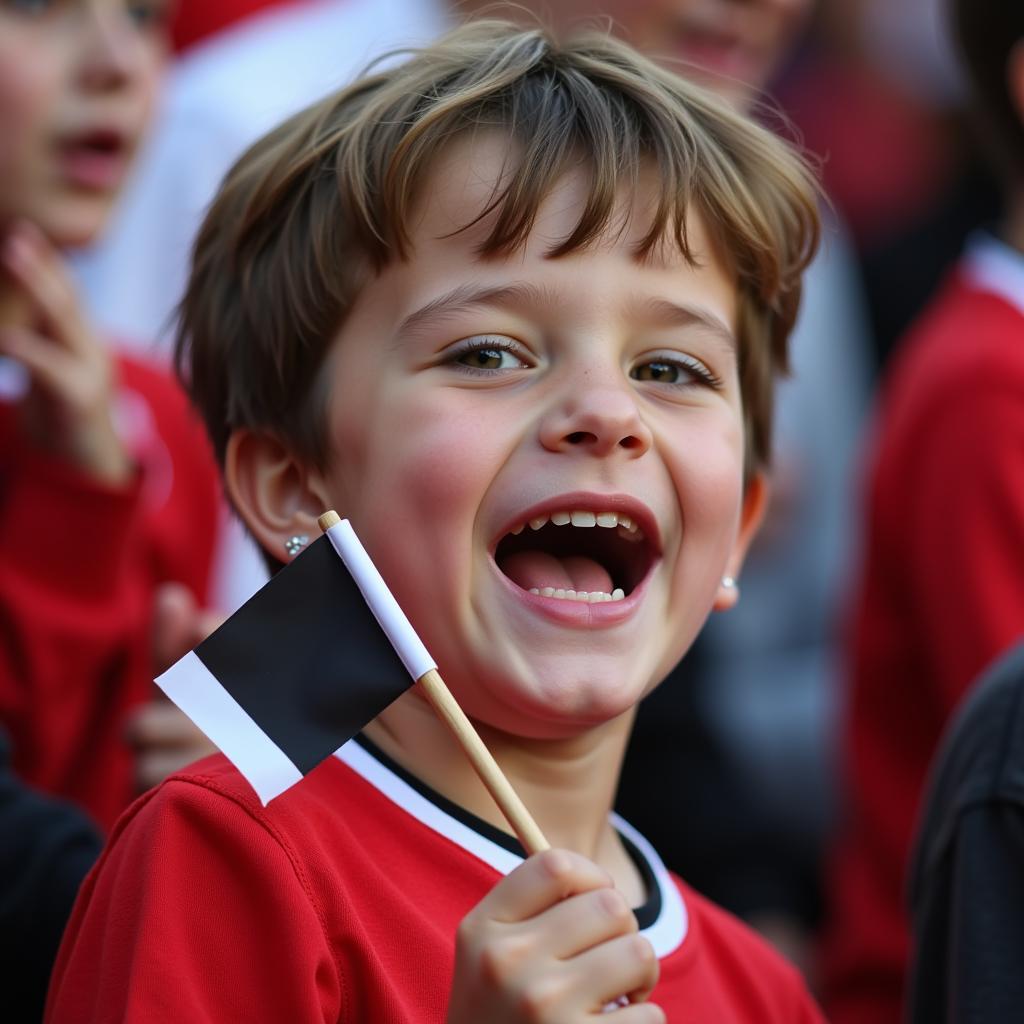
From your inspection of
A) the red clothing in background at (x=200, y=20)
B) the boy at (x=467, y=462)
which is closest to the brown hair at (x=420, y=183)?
the boy at (x=467, y=462)

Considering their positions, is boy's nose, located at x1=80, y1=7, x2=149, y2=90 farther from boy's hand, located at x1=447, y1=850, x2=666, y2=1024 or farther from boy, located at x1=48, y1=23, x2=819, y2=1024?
boy's hand, located at x1=447, y1=850, x2=666, y2=1024

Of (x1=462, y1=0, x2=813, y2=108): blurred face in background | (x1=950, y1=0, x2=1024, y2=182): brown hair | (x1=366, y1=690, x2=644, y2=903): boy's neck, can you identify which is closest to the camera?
(x1=366, y1=690, x2=644, y2=903): boy's neck

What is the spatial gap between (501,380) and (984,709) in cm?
68

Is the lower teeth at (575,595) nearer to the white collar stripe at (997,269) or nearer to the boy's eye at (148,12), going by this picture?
the white collar stripe at (997,269)

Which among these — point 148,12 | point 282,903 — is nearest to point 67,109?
point 148,12

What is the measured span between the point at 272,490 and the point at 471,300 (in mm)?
292

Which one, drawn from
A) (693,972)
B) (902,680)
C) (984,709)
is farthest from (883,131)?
(693,972)

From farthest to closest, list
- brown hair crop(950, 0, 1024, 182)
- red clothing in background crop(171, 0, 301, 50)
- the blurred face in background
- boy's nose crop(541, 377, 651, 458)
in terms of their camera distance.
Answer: red clothing in background crop(171, 0, 301, 50) → the blurred face in background → brown hair crop(950, 0, 1024, 182) → boy's nose crop(541, 377, 651, 458)

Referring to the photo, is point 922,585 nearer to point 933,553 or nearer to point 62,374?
point 933,553

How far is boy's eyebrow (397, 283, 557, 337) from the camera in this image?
1539 mm

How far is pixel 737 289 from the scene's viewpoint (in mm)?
1736

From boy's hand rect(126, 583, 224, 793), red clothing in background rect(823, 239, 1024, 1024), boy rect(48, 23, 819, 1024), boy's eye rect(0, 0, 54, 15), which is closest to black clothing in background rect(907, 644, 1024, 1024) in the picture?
boy rect(48, 23, 819, 1024)

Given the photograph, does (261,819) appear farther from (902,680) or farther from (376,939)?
(902,680)

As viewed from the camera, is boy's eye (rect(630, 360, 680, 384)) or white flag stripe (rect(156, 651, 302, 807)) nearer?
white flag stripe (rect(156, 651, 302, 807))
